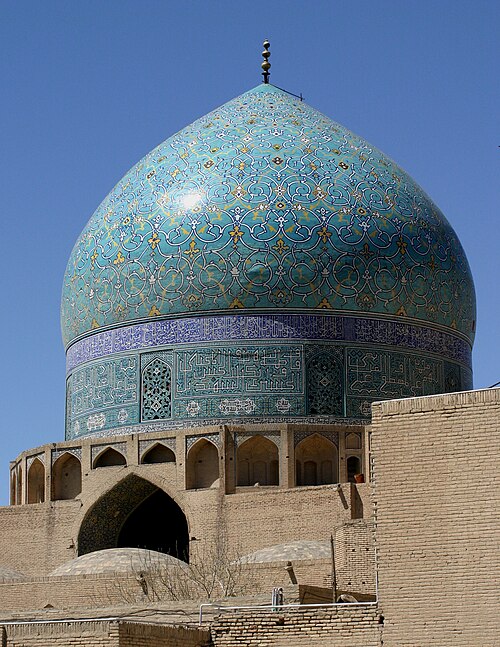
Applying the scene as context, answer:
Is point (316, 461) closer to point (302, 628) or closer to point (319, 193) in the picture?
point (319, 193)

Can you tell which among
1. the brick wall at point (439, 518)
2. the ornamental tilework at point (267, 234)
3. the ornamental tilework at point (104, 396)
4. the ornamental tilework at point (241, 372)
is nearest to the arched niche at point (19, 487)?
the ornamental tilework at point (104, 396)

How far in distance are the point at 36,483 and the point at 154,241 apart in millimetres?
3199

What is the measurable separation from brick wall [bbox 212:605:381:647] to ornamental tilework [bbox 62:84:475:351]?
320 inches

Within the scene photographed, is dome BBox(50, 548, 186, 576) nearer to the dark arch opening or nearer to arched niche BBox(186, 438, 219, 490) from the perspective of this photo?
arched niche BBox(186, 438, 219, 490)

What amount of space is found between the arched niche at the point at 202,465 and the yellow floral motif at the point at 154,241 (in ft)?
8.33

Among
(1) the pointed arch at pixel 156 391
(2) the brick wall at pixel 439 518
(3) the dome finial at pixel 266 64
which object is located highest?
(3) the dome finial at pixel 266 64

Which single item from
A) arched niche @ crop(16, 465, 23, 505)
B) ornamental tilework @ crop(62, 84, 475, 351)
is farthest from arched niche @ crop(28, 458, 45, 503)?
ornamental tilework @ crop(62, 84, 475, 351)

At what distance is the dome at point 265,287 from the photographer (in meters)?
18.7

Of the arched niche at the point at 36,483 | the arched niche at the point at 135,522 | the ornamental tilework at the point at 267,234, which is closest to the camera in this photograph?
the arched niche at the point at 135,522

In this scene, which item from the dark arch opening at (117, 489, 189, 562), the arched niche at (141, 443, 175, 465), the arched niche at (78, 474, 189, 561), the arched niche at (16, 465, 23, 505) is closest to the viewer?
the arched niche at (141, 443, 175, 465)

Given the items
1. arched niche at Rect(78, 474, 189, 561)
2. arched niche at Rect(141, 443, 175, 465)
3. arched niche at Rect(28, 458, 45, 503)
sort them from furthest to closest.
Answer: arched niche at Rect(28, 458, 45, 503), arched niche at Rect(78, 474, 189, 561), arched niche at Rect(141, 443, 175, 465)

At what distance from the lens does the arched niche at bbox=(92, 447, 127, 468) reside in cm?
1891

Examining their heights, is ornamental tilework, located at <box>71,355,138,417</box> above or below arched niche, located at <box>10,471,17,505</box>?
above

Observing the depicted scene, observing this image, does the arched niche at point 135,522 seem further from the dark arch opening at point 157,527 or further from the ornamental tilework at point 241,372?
the ornamental tilework at point 241,372
